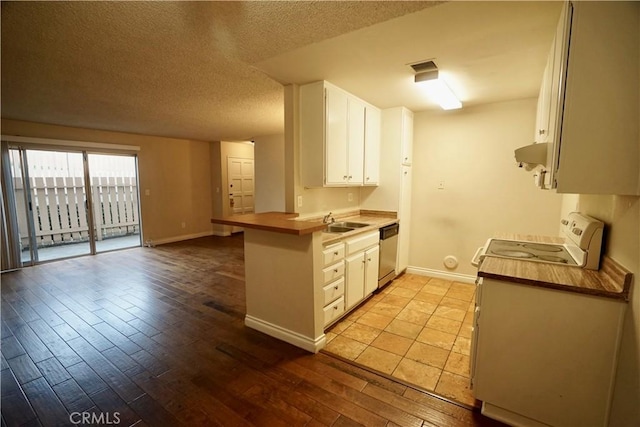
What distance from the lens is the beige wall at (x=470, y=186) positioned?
3320mm

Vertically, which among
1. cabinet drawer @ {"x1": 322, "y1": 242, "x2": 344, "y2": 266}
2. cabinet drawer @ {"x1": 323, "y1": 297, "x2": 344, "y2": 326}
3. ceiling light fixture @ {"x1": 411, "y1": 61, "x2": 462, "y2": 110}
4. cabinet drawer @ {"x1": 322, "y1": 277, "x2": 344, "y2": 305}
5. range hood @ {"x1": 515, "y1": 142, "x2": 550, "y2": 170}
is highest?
ceiling light fixture @ {"x1": 411, "y1": 61, "x2": 462, "y2": 110}

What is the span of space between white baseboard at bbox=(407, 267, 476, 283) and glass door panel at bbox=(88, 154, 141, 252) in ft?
18.7

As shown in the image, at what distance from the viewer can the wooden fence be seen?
16.7 feet

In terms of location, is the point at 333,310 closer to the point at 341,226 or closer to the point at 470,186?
the point at 341,226

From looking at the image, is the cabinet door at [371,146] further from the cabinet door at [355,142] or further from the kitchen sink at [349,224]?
the kitchen sink at [349,224]

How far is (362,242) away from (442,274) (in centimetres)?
172

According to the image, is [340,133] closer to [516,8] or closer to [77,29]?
[516,8]

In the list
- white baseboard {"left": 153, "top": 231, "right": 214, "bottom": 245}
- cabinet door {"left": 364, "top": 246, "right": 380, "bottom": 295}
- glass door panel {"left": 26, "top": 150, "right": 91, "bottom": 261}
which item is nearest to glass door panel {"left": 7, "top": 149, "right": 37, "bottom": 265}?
glass door panel {"left": 26, "top": 150, "right": 91, "bottom": 261}

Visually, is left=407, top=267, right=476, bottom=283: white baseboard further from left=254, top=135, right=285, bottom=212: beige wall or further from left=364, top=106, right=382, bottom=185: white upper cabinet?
left=254, top=135, right=285, bottom=212: beige wall

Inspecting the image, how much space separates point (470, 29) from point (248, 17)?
54.5 inches

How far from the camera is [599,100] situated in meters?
1.24

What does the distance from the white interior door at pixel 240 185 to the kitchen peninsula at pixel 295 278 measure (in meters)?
4.89

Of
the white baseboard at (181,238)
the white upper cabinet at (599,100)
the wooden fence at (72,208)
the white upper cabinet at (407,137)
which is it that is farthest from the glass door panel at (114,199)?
the white upper cabinet at (599,100)

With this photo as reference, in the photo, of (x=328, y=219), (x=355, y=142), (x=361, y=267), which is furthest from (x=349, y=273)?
(x=355, y=142)
